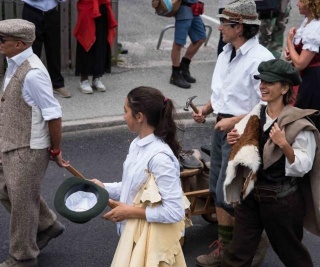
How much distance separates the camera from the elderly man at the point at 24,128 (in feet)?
15.8

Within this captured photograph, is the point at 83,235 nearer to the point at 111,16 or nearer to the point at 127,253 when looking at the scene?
the point at 127,253

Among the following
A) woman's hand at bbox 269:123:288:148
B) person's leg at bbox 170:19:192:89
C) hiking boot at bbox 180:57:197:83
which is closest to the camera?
woman's hand at bbox 269:123:288:148

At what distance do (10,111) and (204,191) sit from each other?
5.39 ft

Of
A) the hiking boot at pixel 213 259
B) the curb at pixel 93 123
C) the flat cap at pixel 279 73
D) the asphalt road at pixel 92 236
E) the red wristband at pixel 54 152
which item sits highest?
the flat cap at pixel 279 73

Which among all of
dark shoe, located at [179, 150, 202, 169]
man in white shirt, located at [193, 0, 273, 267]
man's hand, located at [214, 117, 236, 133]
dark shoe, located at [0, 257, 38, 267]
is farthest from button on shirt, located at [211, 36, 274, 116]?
dark shoe, located at [0, 257, 38, 267]

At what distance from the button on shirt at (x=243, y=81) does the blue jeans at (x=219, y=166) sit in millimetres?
213

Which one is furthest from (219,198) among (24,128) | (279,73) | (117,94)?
(117,94)

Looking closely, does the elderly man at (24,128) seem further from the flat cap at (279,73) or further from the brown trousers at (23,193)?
the flat cap at (279,73)

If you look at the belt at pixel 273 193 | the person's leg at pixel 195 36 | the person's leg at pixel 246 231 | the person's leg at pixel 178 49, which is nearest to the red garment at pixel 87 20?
the person's leg at pixel 178 49

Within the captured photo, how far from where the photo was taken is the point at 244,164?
461cm

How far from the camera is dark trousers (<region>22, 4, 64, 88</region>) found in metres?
8.20

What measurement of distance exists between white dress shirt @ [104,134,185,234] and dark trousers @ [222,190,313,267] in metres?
0.82

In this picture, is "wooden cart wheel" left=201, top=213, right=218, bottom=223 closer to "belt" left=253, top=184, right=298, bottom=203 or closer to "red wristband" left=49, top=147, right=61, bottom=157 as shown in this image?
"belt" left=253, top=184, right=298, bottom=203

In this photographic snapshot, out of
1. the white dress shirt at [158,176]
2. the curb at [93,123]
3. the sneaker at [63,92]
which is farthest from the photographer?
the sneaker at [63,92]
